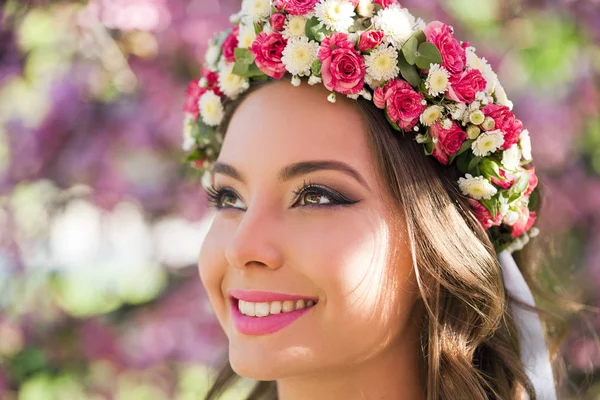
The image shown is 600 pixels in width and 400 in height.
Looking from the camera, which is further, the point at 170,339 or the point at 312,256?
the point at 170,339

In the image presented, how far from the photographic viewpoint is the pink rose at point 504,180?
2.20 m

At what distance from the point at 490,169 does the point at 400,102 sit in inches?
12.6

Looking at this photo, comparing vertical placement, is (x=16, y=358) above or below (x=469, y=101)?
below

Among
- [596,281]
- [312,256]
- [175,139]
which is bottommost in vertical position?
[175,139]

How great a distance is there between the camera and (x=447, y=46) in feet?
7.06

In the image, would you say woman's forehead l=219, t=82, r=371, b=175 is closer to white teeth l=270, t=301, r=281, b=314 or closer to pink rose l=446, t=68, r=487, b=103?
pink rose l=446, t=68, r=487, b=103

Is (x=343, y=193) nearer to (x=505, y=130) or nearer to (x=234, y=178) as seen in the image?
(x=234, y=178)

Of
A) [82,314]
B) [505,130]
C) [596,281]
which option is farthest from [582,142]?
[82,314]

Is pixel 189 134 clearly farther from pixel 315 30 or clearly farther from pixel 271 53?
pixel 315 30

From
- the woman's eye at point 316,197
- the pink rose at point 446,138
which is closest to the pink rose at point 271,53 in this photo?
the woman's eye at point 316,197

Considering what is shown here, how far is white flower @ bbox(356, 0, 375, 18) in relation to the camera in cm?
218

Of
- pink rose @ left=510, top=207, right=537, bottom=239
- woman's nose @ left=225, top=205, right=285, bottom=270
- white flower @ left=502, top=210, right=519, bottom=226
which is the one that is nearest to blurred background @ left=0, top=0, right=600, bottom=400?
pink rose @ left=510, top=207, right=537, bottom=239

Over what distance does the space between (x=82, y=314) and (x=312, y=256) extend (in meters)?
2.17

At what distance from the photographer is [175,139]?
3660 mm
